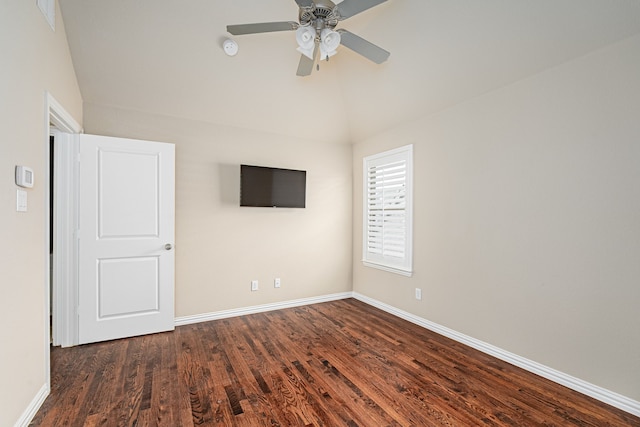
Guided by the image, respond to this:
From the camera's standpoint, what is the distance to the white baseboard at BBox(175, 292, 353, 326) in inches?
138

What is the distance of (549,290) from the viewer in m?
2.40

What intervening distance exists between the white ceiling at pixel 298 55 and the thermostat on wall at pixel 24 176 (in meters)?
1.58

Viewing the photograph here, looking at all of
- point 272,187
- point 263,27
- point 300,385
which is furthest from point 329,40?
point 300,385

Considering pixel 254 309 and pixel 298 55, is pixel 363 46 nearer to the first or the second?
pixel 298 55

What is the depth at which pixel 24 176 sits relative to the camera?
5.91 ft

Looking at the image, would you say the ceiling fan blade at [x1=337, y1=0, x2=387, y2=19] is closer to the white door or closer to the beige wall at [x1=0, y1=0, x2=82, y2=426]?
the beige wall at [x1=0, y1=0, x2=82, y2=426]

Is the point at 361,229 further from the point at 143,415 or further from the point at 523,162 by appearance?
the point at 143,415

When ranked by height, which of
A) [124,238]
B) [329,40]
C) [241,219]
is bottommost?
[124,238]

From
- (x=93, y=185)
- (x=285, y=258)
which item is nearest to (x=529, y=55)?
(x=285, y=258)

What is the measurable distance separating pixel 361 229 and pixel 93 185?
11.0ft

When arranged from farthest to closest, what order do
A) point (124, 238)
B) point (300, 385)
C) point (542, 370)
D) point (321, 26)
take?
1. point (124, 238)
2. point (542, 370)
3. point (300, 385)
4. point (321, 26)

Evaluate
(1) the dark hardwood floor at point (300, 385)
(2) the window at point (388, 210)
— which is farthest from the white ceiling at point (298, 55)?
(1) the dark hardwood floor at point (300, 385)

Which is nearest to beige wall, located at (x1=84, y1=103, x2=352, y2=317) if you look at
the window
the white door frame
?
the window

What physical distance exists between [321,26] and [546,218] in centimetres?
233
